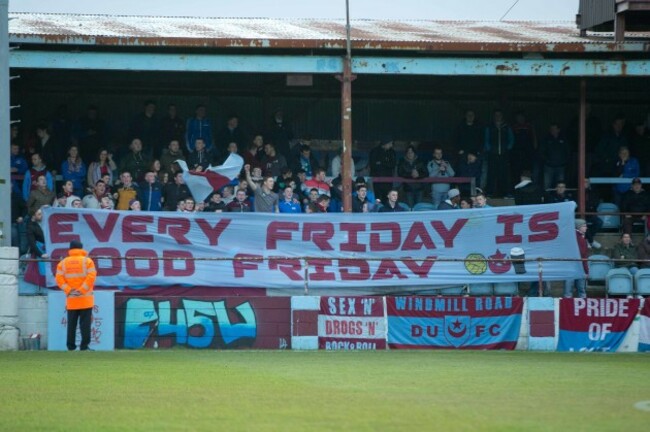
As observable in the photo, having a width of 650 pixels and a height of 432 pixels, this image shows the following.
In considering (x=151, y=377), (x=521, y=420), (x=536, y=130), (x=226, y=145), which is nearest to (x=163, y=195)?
(x=226, y=145)

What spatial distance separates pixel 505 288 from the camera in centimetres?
2211

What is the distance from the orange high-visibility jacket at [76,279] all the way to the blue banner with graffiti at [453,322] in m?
5.19

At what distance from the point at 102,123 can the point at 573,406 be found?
1704 cm

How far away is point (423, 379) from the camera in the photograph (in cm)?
1470

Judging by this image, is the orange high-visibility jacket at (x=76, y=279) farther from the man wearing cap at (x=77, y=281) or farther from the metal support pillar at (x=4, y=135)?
the metal support pillar at (x=4, y=135)

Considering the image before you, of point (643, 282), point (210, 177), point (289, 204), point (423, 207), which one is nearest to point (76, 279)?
point (210, 177)

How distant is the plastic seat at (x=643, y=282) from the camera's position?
22.4m

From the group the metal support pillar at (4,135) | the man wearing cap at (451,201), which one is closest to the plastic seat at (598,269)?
the man wearing cap at (451,201)

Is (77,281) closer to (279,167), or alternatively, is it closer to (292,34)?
(279,167)

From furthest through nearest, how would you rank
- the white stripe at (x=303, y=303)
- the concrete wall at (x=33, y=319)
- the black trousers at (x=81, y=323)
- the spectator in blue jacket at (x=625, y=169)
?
the spectator in blue jacket at (x=625, y=169), the white stripe at (x=303, y=303), the concrete wall at (x=33, y=319), the black trousers at (x=81, y=323)

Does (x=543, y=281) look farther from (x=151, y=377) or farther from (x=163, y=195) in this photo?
(x=151, y=377)

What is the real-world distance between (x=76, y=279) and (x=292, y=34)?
26.2ft

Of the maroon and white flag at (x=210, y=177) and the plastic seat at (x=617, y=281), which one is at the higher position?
the maroon and white flag at (x=210, y=177)

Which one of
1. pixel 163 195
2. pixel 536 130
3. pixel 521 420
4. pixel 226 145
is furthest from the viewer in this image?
pixel 536 130
